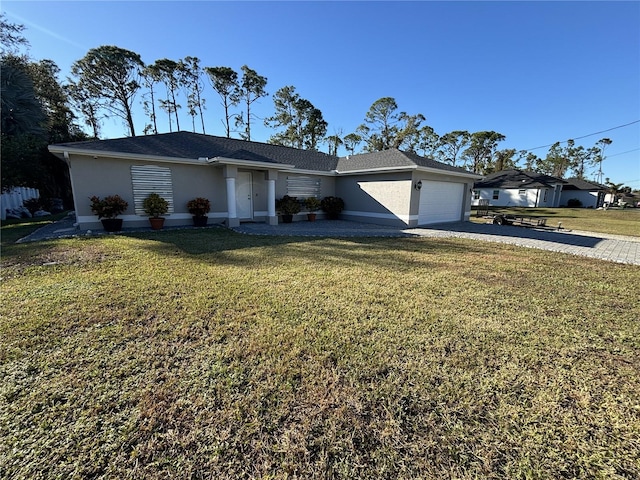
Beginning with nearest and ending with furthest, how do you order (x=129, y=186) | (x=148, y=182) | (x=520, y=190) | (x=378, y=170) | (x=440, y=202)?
(x=129, y=186) → (x=148, y=182) → (x=378, y=170) → (x=440, y=202) → (x=520, y=190)

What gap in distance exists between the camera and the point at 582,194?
33000mm

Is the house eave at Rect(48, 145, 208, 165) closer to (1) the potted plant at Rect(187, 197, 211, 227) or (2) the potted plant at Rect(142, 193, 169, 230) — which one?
(2) the potted plant at Rect(142, 193, 169, 230)

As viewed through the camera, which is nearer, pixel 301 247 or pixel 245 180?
pixel 301 247

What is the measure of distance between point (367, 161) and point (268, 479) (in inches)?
570

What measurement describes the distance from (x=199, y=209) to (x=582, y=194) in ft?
143

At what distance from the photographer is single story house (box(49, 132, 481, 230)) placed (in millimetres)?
9711

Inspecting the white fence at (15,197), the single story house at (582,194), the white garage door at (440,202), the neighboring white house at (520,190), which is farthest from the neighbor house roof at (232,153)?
the single story house at (582,194)

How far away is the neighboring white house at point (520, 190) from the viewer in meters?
29.3

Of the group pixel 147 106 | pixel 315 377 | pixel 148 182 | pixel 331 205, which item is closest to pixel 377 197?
pixel 331 205

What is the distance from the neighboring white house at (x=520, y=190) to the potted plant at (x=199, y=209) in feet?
97.9

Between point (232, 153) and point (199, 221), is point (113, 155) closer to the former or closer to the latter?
point (199, 221)

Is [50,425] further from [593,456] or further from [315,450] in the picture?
[593,456]

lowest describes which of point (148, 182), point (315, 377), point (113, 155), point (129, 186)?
point (315, 377)

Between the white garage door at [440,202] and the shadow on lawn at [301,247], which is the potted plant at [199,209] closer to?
the shadow on lawn at [301,247]
